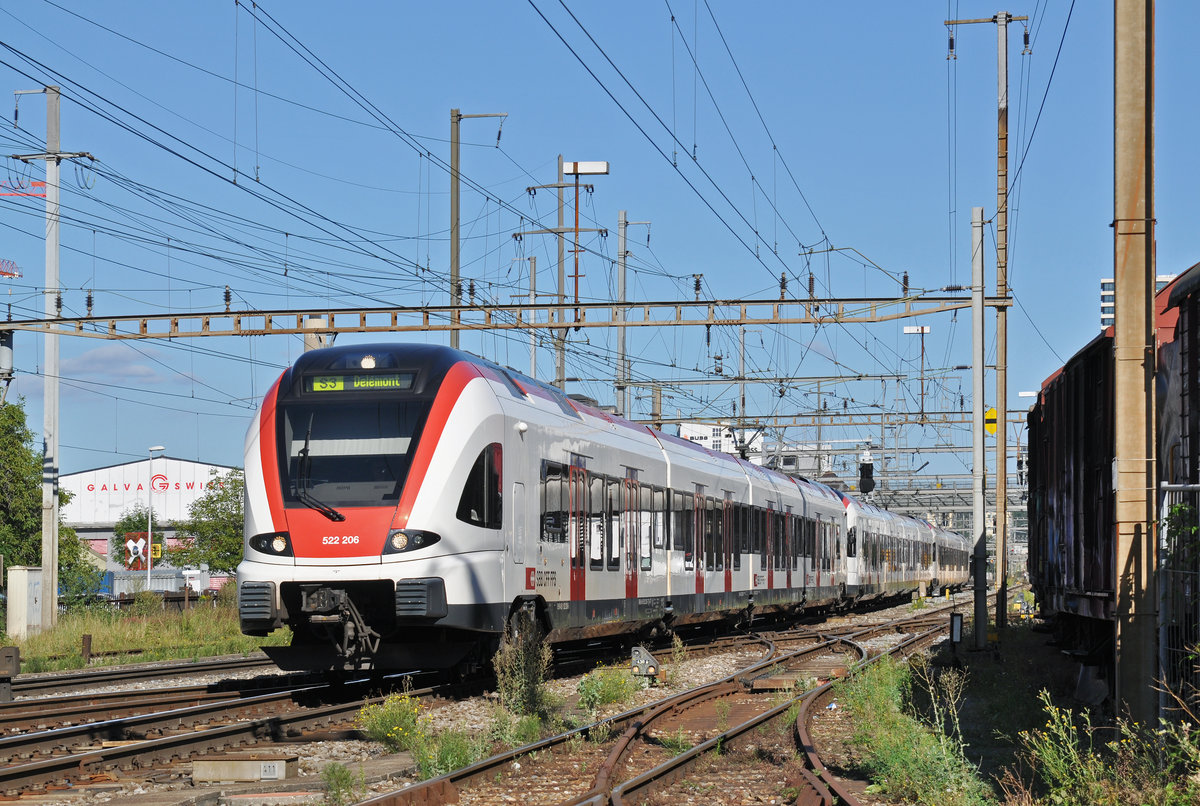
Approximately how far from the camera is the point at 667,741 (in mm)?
11820

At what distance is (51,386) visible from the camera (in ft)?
91.0

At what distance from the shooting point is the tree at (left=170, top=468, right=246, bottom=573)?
72375 mm

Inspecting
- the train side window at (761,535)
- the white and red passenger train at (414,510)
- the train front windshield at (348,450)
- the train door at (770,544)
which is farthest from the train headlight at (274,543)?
the train door at (770,544)

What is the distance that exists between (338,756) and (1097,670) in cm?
800

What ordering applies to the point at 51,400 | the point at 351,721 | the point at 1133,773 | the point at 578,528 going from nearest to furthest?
the point at 1133,773 < the point at 351,721 < the point at 578,528 < the point at 51,400

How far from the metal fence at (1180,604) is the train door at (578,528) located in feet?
27.8

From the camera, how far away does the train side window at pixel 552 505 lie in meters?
16.3

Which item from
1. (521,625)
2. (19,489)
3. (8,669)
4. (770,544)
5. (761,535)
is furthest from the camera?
(19,489)

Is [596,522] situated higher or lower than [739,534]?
higher

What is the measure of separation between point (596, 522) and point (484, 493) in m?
4.01

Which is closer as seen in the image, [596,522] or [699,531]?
[596,522]

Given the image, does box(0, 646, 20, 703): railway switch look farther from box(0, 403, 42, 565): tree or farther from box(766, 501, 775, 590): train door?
box(0, 403, 42, 565): tree

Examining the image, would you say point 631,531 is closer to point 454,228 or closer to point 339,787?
point 339,787

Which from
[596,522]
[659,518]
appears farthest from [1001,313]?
[596,522]
